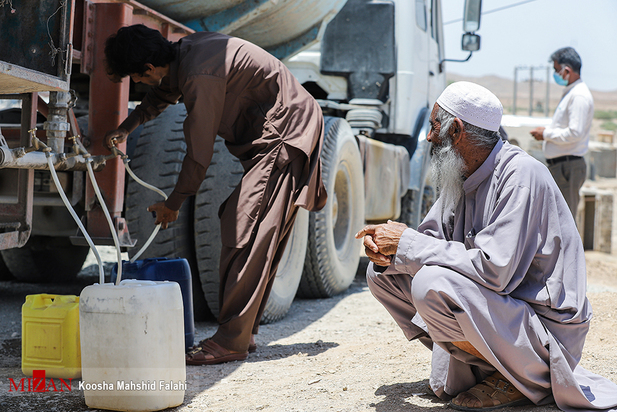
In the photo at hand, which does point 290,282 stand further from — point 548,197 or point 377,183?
point 548,197

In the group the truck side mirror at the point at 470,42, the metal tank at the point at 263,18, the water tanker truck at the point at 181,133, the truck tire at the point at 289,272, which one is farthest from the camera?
the truck side mirror at the point at 470,42

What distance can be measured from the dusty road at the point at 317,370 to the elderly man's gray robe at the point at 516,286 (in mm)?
194

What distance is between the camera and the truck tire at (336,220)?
15.8 feet

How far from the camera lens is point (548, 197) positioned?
2234 mm

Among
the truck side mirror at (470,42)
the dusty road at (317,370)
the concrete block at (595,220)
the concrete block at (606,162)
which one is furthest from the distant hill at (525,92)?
the dusty road at (317,370)

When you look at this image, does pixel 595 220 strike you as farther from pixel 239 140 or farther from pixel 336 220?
pixel 239 140

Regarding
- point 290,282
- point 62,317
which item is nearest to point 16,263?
Answer: point 290,282

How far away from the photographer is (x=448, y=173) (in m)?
2.42

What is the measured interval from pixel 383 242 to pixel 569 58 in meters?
4.53

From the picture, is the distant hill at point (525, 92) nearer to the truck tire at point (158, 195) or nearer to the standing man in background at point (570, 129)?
the standing man in background at point (570, 129)

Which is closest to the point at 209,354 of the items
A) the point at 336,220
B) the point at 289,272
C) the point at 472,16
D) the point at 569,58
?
the point at 289,272

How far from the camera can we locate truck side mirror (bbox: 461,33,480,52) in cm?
688

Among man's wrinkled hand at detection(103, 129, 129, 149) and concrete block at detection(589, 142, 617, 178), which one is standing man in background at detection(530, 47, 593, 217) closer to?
man's wrinkled hand at detection(103, 129, 129, 149)

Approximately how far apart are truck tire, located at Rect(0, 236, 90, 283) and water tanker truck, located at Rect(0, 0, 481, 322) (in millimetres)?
11
